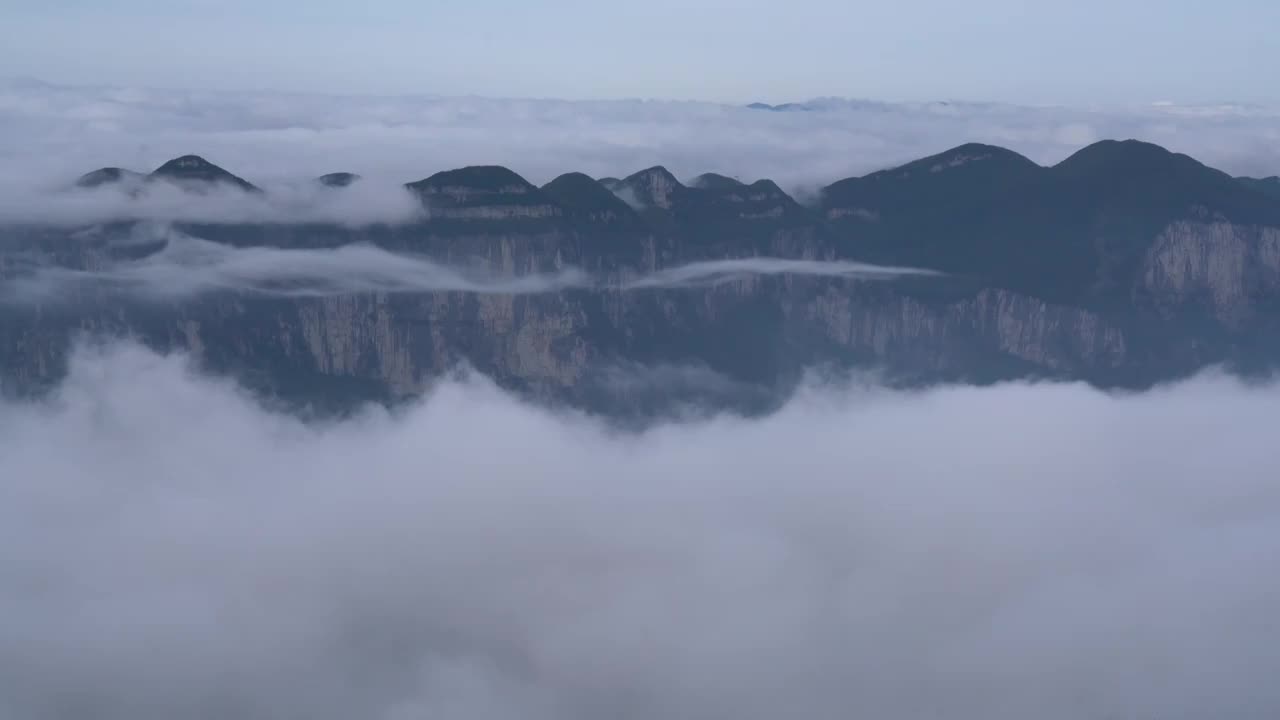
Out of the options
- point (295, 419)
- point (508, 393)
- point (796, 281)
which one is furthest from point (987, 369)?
point (295, 419)

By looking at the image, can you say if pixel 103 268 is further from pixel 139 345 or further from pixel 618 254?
pixel 618 254

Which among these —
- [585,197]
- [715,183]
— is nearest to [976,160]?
[715,183]

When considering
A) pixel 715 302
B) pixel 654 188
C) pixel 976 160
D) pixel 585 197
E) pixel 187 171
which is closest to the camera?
pixel 187 171

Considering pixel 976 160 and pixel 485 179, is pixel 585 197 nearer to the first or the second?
pixel 485 179

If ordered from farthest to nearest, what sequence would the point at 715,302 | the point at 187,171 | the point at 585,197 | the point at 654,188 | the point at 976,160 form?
the point at 976,160
the point at 654,188
the point at 715,302
the point at 585,197
the point at 187,171

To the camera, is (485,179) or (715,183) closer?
(485,179)

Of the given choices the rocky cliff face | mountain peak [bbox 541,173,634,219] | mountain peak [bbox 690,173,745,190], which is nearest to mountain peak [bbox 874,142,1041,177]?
the rocky cliff face

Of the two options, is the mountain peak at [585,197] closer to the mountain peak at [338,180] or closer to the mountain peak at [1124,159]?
the mountain peak at [338,180]

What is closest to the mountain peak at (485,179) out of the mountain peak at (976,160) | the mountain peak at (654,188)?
the mountain peak at (654,188)
